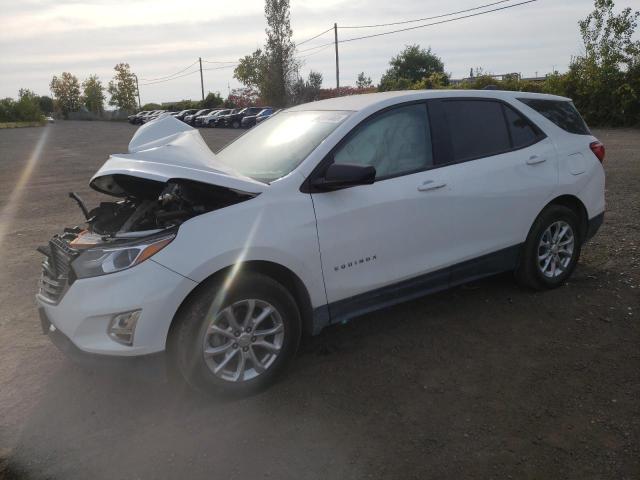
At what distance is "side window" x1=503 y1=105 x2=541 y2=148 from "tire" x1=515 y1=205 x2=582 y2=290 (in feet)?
1.91

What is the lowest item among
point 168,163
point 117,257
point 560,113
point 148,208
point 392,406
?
point 392,406

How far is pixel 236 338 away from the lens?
3207 millimetres

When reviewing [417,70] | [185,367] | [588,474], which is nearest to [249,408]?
[185,367]

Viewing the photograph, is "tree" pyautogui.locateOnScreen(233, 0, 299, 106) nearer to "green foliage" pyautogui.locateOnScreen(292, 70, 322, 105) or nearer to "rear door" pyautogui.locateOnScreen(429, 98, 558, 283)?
"green foliage" pyautogui.locateOnScreen(292, 70, 322, 105)

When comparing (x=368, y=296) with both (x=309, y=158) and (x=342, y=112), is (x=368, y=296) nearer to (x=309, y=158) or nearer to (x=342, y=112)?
(x=309, y=158)

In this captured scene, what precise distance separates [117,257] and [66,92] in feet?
373

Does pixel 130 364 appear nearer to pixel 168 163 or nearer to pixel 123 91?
pixel 168 163

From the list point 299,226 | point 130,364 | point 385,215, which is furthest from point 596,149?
point 130,364

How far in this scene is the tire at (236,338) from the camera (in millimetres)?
3043

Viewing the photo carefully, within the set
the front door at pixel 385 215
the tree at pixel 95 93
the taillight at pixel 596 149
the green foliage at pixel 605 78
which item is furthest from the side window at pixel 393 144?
the tree at pixel 95 93

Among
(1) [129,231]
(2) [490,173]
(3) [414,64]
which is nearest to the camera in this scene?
(1) [129,231]

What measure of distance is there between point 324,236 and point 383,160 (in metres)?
0.74

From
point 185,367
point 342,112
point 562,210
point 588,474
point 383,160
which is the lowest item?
point 588,474

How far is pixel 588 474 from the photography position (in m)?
2.57
